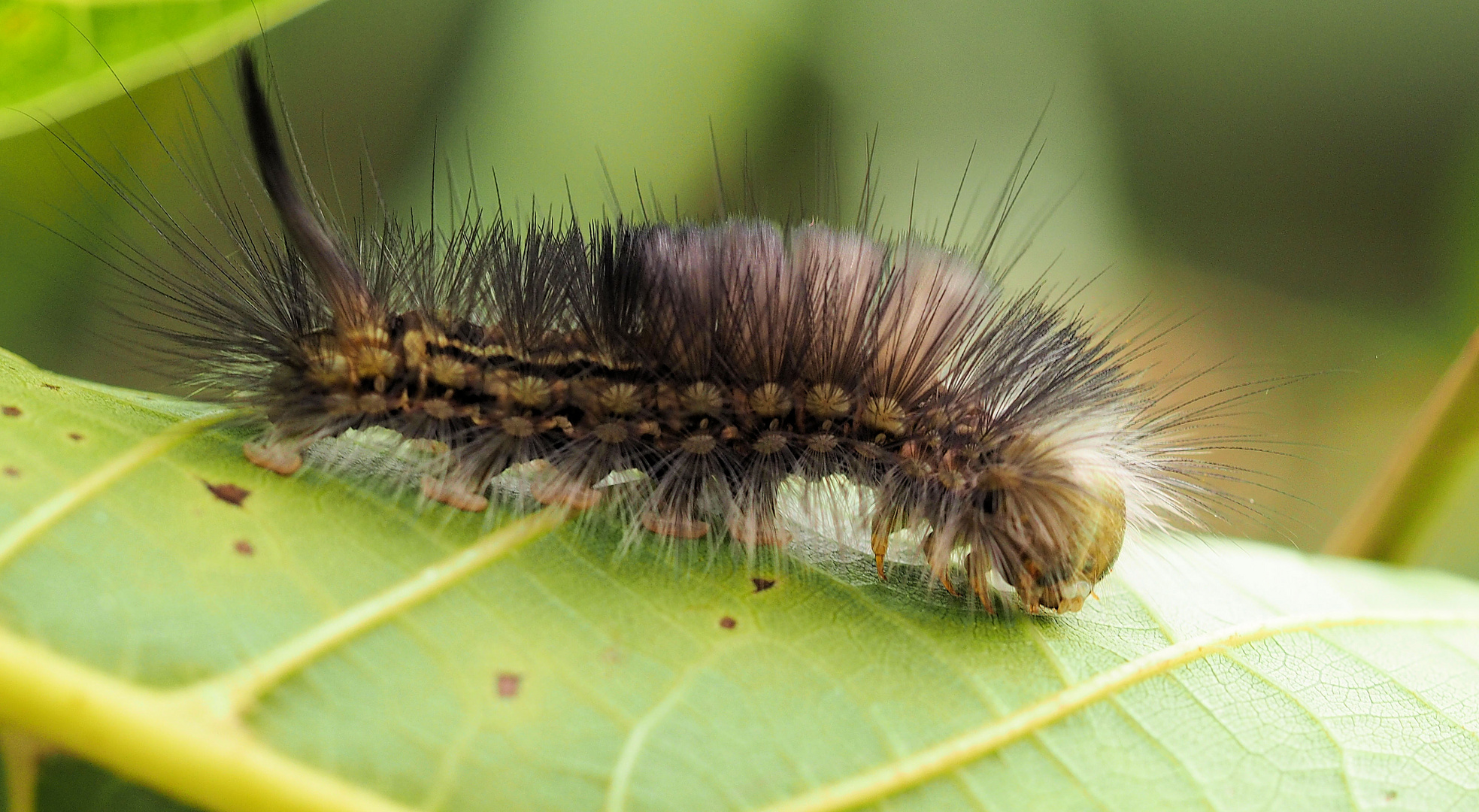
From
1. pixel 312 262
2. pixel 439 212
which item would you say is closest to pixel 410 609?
pixel 312 262

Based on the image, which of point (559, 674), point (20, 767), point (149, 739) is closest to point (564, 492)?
point (559, 674)

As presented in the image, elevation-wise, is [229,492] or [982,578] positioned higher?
[982,578]

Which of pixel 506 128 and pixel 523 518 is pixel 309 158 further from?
pixel 523 518

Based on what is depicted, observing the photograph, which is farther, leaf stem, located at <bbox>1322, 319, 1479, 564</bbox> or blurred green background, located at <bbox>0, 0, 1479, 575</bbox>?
blurred green background, located at <bbox>0, 0, 1479, 575</bbox>

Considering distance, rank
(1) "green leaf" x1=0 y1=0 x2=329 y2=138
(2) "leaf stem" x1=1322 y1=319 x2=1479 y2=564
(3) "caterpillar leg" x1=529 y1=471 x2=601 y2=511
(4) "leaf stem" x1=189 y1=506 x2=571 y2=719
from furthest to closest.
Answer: (2) "leaf stem" x1=1322 y1=319 x2=1479 y2=564
(3) "caterpillar leg" x1=529 y1=471 x2=601 y2=511
(1) "green leaf" x1=0 y1=0 x2=329 y2=138
(4) "leaf stem" x1=189 y1=506 x2=571 y2=719

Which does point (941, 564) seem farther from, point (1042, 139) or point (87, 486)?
point (1042, 139)

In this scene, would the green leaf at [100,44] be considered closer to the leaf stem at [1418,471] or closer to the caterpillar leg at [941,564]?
the caterpillar leg at [941,564]

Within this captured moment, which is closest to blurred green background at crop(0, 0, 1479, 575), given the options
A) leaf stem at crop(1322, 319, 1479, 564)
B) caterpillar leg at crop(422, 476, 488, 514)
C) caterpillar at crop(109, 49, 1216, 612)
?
leaf stem at crop(1322, 319, 1479, 564)

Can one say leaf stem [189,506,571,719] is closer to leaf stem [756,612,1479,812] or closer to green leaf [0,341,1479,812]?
green leaf [0,341,1479,812]
